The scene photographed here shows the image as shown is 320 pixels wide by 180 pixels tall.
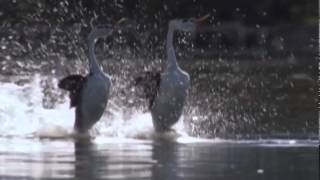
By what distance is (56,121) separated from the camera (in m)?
16.2

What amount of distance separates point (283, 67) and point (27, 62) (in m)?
7.47

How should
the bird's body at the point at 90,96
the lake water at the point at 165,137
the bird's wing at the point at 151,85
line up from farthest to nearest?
the bird's wing at the point at 151,85, the bird's body at the point at 90,96, the lake water at the point at 165,137

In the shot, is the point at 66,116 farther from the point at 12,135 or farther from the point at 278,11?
the point at 278,11

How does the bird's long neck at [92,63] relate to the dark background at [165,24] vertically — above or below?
below

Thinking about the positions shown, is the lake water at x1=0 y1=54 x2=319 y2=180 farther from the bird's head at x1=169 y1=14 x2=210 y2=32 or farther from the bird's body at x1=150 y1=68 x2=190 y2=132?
the bird's head at x1=169 y1=14 x2=210 y2=32

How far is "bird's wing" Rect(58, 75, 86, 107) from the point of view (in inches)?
624

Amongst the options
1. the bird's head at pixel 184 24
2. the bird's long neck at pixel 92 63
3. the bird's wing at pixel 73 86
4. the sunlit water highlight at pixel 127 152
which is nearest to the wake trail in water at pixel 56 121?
the sunlit water highlight at pixel 127 152

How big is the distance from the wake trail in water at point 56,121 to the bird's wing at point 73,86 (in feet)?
1.09

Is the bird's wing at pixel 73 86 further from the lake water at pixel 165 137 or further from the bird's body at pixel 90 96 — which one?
the lake water at pixel 165 137

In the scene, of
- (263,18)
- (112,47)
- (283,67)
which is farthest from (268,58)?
(112,47)

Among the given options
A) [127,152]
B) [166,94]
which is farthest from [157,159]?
[166,94]

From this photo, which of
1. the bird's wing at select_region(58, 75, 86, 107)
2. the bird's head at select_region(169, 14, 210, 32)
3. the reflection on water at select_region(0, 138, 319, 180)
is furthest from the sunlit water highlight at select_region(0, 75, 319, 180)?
the bird's head at select_region(169, 14, 210, 32)

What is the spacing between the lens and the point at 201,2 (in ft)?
133

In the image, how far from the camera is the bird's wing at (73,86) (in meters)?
15.8
